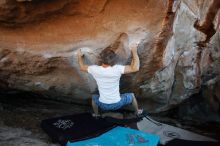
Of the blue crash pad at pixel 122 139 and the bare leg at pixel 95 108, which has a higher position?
the bare leg at pixel 95 108

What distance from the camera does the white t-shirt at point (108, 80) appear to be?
5688 mm

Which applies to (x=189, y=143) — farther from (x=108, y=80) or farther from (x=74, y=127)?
(x=74, y=127)

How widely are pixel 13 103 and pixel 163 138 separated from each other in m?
2.46

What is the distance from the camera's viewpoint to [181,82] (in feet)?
22.2

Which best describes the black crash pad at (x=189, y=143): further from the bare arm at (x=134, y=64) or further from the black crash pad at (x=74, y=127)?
the bare arm at (x=134, y=64)

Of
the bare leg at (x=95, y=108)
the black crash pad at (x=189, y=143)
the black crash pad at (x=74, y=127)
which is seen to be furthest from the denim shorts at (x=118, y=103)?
the black crash pad at (x=189, y=143)

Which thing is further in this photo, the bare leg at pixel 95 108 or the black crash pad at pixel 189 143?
the bare leg at pixel 95 108

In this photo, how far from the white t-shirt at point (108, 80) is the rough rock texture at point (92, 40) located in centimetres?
23

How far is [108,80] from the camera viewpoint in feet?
18.9

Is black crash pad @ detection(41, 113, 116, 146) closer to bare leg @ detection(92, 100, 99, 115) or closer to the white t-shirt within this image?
bare leg @ detection(92, 100, 99, 115)

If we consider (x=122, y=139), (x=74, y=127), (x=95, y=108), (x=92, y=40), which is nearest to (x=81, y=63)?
(x=92, y=40)

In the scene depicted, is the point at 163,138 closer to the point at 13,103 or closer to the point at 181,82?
the point at 181,82

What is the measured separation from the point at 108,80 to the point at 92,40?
23.5 inches

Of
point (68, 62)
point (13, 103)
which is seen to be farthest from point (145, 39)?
point (13, 103)
